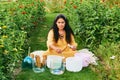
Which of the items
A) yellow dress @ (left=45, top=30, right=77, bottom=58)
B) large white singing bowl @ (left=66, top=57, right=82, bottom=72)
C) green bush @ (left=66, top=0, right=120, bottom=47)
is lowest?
large white singing bowl @ (left=66, top=57, right=82, bottom=72)

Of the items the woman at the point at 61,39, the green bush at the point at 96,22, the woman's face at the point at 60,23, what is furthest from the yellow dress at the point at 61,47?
the green bush at the point at 96,22

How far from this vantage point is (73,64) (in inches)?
265

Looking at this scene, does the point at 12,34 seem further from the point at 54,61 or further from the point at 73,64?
the point at 73,64

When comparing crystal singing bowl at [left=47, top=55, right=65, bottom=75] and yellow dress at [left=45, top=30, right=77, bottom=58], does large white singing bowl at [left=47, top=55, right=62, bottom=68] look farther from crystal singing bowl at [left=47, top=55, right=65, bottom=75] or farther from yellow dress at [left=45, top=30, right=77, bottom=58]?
yellow dress at [left=45, top=30, right=77, bottom=58]

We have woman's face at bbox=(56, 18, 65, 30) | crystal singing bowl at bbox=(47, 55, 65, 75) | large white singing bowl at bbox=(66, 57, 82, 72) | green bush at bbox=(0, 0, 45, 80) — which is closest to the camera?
green bush at bbox=(0, 0, 45, 80)

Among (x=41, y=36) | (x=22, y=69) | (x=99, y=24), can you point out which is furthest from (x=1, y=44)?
(x=41, y=36)

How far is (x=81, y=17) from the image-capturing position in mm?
7887

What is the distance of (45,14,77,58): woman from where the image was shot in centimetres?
716

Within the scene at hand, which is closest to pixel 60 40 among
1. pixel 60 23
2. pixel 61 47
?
pixel 61 47

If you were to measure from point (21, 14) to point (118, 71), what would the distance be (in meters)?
2.68

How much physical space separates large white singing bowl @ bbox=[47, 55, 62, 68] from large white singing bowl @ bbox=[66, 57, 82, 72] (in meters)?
0.19

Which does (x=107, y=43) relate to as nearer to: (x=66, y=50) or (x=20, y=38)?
(x=66, y=50)

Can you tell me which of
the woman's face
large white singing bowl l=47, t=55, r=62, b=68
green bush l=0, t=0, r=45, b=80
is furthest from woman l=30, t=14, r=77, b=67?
green bush l=0, t=0, r=45, b=80

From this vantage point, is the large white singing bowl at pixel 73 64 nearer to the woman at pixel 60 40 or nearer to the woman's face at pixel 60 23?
the woman at pixel 60 40
